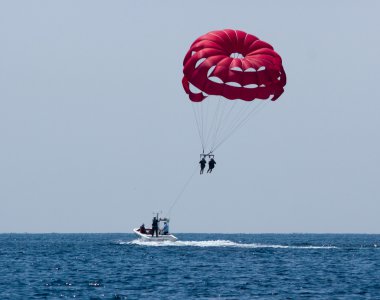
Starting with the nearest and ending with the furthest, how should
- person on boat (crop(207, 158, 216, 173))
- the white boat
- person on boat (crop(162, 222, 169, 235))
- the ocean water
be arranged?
1. the ocean water
2. person on boat (crop(207, 158, 216, 173))
3. person on boat (crop(162, 222, 169, 235))
4. the white boat

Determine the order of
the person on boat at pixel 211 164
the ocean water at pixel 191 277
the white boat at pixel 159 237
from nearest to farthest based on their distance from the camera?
the ocean water at pixel 191 277, the person on boat at pixel 211 164, the white boat at pixel 159 237

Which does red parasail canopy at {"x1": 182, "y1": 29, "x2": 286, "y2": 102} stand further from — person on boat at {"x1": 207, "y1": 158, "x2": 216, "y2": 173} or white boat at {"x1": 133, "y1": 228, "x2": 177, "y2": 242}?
white boat at {"x1": 133, "y1": 228, "x2": 177, "y2": 242}

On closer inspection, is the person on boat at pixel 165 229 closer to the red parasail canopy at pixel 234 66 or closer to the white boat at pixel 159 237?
the white boat at pixel 159 237

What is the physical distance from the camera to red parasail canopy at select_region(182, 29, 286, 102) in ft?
168

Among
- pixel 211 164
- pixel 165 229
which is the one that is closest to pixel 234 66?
pixel 211 164

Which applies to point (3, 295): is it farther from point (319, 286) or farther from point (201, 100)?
point (201, 100)

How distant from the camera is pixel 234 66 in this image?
50938 mm

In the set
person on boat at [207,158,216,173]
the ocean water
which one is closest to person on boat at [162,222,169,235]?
the ocean water

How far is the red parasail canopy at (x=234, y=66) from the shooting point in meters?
51.3

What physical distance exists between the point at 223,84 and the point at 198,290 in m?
14.0

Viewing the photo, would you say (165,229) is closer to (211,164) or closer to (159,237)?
(159,237)

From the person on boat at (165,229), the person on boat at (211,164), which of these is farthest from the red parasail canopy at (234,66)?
the person on boat at (165,229)

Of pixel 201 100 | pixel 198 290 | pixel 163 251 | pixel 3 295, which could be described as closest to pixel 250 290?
pixel 198 290

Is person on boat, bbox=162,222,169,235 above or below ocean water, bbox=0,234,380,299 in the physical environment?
above
